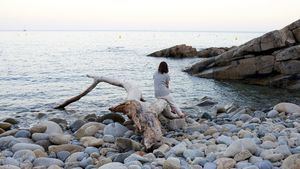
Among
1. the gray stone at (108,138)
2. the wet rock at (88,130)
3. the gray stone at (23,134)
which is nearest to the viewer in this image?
the gray stone at (108,138)

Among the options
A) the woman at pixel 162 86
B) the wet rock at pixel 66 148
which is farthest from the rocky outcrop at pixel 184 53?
the wet rock at pixel 66 148

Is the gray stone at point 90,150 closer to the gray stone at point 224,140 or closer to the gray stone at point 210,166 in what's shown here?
the gray stone at point 210,166

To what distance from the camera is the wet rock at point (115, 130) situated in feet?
36.8

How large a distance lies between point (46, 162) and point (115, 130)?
10.0ft

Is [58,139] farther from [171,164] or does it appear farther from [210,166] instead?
[210,166]

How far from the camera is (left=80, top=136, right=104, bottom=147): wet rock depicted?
1020cm

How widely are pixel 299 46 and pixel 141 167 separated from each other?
2055cm

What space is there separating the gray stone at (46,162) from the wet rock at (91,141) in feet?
5.25

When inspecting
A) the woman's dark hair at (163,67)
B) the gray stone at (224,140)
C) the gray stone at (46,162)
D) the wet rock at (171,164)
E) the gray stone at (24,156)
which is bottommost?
the gray stone at (224,140)

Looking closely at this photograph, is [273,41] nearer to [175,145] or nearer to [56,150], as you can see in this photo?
[175,145]

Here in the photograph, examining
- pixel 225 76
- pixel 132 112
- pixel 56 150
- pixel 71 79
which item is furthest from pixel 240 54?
pixel 56 150

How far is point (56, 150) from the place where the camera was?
9.61 metres

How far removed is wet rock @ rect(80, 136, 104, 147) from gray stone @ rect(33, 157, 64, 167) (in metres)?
1.60

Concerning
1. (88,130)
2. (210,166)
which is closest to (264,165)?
(210,166)
